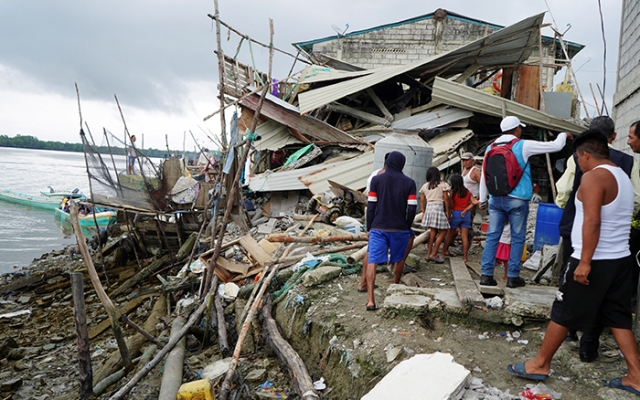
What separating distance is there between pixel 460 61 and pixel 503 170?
24.7 feet

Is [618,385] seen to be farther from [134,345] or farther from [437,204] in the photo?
[134,345]

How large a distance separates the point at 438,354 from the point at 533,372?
0.61 metres

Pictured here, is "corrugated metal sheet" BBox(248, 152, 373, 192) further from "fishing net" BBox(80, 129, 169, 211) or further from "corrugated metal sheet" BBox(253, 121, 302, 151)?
"fishing net" BBox(80, 129, 169, 211)

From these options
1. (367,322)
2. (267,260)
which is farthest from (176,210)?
(367,322)

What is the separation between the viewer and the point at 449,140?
9.68 meters

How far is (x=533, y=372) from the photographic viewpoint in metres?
2.68

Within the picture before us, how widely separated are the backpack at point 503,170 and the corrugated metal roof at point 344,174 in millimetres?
5637

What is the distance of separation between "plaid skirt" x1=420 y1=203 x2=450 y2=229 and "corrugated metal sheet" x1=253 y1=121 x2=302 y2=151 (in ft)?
21.1

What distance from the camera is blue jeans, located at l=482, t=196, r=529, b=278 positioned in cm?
415

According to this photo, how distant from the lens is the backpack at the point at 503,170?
406 cm

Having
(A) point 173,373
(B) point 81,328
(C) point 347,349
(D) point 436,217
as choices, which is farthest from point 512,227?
(B) point 81,328

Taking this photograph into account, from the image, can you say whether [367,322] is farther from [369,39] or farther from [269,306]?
[369,39]

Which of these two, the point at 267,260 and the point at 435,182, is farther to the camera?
the point at 267,260

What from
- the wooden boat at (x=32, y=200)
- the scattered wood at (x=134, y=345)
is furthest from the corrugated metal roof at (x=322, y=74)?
the wooden boat at (x=32, y=200)
